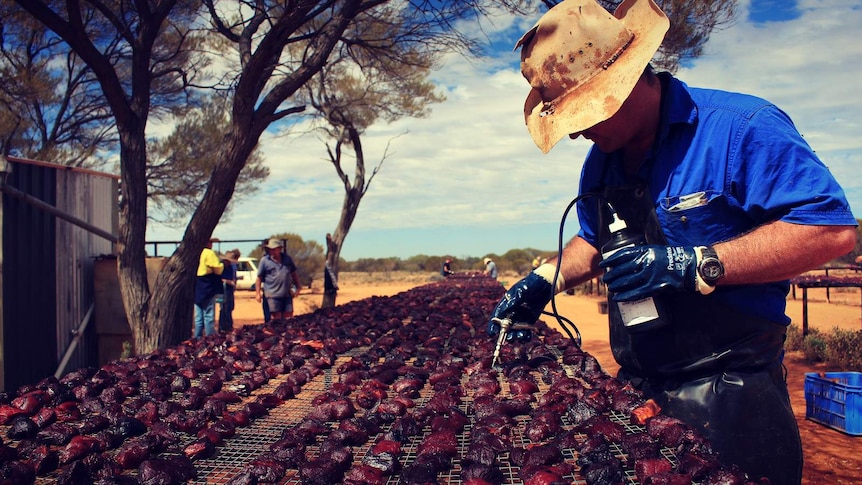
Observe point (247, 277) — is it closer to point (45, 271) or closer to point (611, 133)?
point (45, 271)

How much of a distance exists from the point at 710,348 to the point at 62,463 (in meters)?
2.10

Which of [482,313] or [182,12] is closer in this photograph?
[482,313]

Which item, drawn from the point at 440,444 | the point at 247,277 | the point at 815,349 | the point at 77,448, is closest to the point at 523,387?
the point at 440,444

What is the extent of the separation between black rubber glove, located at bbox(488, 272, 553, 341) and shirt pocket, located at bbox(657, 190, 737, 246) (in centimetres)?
68

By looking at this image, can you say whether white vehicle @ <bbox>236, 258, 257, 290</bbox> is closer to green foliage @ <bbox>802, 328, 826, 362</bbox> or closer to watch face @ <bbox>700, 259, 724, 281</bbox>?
green foliage @ <bbox>802, 328, 826, 362</bbox>

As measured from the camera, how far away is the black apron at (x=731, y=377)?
1906mm

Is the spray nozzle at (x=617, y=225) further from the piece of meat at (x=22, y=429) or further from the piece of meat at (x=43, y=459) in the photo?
the piece of meat at (x=22, y=429)

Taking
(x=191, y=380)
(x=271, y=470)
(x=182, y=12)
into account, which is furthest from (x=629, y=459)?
(x=182, y=12)

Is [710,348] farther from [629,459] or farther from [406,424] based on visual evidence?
[406,424]

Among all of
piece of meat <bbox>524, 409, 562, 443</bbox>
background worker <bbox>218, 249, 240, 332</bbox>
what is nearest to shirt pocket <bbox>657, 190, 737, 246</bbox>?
piece of meat <bbox>524, 409, 562, 443</bbox>

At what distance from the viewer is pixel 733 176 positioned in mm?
1834

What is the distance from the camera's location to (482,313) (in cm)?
568

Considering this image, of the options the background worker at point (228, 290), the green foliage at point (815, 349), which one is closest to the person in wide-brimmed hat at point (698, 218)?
the green foliage at point (815, 349)

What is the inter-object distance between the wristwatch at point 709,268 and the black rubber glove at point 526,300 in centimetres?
83
